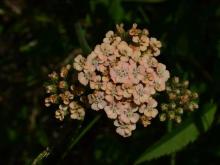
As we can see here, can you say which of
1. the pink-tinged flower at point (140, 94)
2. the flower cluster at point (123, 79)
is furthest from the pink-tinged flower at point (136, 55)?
the pink-tinged flower at point (140, 94)

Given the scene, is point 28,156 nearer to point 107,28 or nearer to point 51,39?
point 51,39

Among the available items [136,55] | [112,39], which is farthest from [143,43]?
[112,39]

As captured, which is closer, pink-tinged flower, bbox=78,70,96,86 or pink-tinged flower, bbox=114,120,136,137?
pink-tinged flower, bbox=78,70,96,86

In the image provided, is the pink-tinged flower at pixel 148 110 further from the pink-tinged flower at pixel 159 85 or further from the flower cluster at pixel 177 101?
the flower cluster at pixel 177 101

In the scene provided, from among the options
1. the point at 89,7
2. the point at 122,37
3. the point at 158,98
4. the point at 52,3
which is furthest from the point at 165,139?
the point at 52,3

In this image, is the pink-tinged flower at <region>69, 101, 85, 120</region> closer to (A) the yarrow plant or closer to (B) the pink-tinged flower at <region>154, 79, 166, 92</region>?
(A) the yarrow plant

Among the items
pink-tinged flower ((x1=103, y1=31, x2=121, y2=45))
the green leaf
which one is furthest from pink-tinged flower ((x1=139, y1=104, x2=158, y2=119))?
the green leaf

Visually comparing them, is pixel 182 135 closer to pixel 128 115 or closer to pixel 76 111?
pixel 128 115

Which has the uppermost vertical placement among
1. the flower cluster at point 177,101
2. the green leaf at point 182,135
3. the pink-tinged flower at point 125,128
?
the pink-tinged flower at point 125,128
